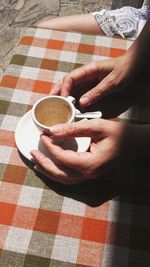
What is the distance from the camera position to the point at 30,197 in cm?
92

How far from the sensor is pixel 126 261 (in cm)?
84

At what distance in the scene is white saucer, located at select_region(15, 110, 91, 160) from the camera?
0.96 meters

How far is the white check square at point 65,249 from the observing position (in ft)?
2.75

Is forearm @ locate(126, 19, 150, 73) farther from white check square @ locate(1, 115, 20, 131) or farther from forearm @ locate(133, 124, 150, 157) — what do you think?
white check square @ locate(1, 115, 20, 131)

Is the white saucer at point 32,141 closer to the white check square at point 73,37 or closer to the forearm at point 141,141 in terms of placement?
the forearm at point 141,141

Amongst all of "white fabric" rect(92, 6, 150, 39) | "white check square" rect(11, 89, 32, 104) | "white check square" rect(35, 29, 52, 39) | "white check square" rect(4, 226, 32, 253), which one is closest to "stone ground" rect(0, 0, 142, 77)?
A: "white fabric" rect(92, 6, 150, 39)

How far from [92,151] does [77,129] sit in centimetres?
7

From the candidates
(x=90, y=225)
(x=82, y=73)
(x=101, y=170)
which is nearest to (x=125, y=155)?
(x=101, y=170)

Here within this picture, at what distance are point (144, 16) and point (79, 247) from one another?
1174mm

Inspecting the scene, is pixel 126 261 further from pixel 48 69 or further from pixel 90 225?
pixel 48 69

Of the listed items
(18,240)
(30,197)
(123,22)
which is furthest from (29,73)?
(123,22)

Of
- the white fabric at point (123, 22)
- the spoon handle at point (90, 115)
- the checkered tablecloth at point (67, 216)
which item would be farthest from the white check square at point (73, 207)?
the white fabric at point (123, 22)

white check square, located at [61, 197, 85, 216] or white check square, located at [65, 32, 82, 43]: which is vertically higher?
white check square, located at [65, 32, 82, 43]

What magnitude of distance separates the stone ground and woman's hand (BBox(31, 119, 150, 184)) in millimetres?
1803
